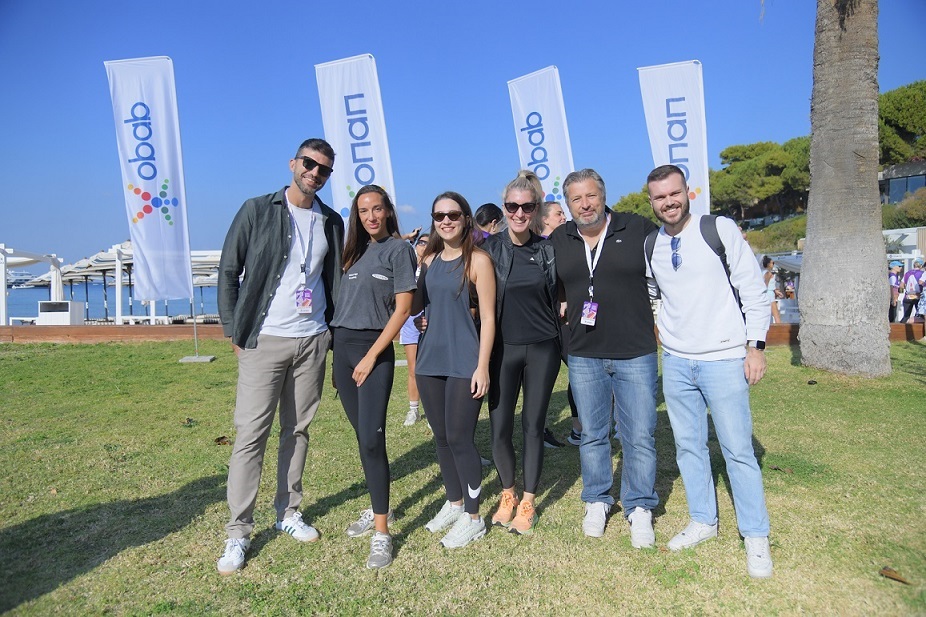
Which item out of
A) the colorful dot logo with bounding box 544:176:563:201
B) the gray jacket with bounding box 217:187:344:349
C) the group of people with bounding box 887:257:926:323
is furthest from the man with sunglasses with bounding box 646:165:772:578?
the group of people with bounding box 887:257:926:323

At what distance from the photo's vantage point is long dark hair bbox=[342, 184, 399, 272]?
354 centimetres

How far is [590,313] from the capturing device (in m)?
3.38

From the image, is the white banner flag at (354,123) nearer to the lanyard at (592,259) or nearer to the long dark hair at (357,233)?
the long dark hair at (357,233)

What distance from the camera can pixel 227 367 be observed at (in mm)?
9812

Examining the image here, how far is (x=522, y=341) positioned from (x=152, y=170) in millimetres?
9176

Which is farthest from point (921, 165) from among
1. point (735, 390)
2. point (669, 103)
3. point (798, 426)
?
point (735, 390)

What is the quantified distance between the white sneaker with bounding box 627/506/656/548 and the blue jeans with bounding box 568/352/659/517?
42mm

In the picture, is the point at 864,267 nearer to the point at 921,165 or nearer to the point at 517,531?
the point at 517,531

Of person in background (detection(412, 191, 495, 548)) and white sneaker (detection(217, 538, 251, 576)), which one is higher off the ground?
person in background (detection(412, 191, 495, 548))

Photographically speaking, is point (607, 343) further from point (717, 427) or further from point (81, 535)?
point (81, 535)

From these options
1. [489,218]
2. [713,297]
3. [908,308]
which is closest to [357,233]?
[489,218]

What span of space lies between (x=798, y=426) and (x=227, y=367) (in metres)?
8.01

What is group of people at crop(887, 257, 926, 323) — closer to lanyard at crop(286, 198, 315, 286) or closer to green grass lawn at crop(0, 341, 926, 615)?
green grass lawn at crop(0, 341, 926, 615)

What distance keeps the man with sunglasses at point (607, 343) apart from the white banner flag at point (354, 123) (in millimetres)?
7772
